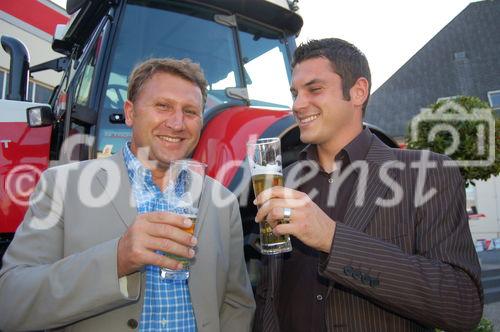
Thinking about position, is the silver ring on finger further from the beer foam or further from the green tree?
the green tree

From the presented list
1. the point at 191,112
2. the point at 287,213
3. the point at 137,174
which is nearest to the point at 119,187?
the point at 137,174

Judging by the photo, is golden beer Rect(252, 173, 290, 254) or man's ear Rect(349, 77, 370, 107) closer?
golden beer Rect(252, 173, 290, 254)

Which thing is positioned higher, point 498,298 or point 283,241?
point 283,241

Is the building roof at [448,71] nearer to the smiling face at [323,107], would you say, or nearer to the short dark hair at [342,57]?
the short dark hair at [342,57]

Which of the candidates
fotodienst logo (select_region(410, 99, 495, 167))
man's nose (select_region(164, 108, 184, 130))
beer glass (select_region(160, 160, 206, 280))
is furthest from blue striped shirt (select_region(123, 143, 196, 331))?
fotodienst logo (select_region(410, 99, 495, 167))

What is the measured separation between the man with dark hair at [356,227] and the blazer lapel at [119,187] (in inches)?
22.9

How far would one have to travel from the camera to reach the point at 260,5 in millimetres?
3508

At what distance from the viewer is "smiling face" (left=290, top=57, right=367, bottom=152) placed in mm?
2145

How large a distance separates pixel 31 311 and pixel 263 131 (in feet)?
5.40

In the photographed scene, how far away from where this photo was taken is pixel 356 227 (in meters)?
1.82

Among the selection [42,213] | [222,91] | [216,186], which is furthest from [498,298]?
[42,213]

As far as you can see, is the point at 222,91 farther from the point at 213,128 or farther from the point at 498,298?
the point at 498,298

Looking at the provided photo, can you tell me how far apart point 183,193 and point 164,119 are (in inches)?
22.5

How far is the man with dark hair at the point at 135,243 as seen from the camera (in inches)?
59.7
